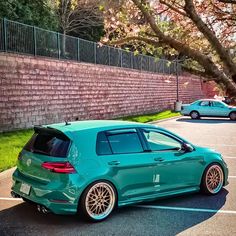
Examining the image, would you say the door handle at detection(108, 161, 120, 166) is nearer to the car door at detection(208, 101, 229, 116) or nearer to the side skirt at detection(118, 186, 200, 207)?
the side skirt at detection(118, 186, 200, 207)

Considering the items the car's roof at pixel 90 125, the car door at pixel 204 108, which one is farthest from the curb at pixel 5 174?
the car door at pixel 204 108

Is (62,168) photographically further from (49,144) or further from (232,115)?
(232,115)

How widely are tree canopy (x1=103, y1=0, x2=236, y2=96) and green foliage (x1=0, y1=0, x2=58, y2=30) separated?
1667cm

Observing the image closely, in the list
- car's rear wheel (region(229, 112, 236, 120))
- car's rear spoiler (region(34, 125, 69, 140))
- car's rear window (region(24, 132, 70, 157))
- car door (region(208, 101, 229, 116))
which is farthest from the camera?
car door (region(208, 101, 229, 116))

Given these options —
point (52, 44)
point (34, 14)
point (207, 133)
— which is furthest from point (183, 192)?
point (34, 14)

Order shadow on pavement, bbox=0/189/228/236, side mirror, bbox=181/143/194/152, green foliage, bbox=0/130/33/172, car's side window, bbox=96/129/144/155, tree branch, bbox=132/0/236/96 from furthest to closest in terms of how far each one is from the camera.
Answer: green foliage, bbox=0/130/33/172 → side mirror, bbox=181/143/194/152 → car's side window, bbox=96/129/144/155 → shadow on pavement, bbox=0/189/228/236 → tree branch, bbox=132/0/236/96

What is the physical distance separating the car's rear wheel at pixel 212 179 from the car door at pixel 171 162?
17cm

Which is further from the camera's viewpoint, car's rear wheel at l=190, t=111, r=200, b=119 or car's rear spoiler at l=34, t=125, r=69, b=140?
car's rear wheel at l=190, t=111, r=200, b=119

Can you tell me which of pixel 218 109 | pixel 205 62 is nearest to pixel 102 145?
pixel 205 62

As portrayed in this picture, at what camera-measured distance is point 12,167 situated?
1062 cm

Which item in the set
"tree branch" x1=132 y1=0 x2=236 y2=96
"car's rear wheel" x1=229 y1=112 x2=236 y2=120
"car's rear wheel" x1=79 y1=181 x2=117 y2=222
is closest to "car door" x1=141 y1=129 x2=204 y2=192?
"car's rear wheel" x1=79 y1=181 x2=117 y2=222

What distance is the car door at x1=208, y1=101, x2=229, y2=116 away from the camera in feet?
99.1

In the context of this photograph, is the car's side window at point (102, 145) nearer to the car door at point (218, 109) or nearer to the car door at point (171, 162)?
the car door at point (171, 162)

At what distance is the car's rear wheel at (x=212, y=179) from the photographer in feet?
26.8
